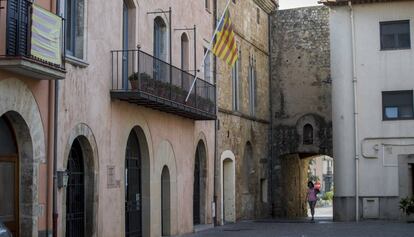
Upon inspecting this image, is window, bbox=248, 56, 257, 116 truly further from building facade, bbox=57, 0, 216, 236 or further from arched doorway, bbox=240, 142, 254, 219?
building facade, bbox=57, 0, 216, 236

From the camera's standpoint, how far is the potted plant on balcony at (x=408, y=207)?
2406 centimetres

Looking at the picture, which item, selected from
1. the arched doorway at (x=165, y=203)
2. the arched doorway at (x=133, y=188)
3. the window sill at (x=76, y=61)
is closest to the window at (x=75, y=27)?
the window sill at (x=76, y=61)

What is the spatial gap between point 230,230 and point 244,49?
8.99 m

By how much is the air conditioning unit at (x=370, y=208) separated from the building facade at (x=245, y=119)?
4.72 meters

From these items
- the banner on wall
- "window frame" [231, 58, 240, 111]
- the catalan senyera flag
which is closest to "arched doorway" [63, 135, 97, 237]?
the banner on wall

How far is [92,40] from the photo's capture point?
1497 cm

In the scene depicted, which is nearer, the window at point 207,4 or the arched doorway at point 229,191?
the window at point 207,4

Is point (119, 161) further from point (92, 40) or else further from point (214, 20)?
point (214, 20)

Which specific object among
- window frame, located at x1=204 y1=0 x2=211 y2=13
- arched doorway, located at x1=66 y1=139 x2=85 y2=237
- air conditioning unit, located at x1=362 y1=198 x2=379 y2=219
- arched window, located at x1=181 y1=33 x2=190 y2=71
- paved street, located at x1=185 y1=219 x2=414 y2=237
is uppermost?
window frame, located at x1=204 y1=0 x2=211 y2=13

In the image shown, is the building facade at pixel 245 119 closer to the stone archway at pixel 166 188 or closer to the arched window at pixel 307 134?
the arched window at pixel 307 134

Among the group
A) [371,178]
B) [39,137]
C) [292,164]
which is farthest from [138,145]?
[292,164]

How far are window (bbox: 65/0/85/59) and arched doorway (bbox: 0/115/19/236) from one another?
8.33 ft

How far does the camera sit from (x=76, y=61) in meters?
14.1

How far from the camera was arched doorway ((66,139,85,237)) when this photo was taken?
14500 mm
